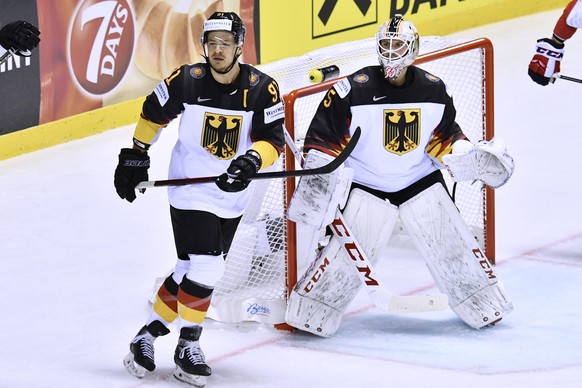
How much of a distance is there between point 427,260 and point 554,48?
1.45 m

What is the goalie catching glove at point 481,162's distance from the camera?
5.12m

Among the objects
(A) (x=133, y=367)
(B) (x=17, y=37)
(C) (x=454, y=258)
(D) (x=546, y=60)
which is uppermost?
(B) (x=17, y=37)

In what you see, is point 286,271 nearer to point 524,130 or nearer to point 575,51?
point 524,130

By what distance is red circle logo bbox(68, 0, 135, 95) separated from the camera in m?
7.84

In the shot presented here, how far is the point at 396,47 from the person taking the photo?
5.19 meters

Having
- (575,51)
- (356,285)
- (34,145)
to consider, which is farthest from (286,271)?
(575,51)

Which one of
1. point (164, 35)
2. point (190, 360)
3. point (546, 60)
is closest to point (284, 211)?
point (190, 360)

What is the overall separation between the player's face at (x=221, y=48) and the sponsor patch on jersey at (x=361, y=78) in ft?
2.09

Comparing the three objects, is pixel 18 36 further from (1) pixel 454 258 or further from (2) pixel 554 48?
(2) pixel 554 48

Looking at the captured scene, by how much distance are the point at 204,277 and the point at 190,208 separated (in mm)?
246

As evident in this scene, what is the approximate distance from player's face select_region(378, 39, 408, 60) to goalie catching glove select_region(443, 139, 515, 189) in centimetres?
40

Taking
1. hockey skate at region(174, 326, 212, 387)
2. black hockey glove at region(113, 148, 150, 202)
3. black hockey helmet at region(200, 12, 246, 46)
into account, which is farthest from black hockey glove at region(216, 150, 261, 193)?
hockey skate at region(174, 326, 212, 387)

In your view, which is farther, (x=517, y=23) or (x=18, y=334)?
(x=517, y=23)

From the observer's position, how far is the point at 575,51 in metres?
9.45
